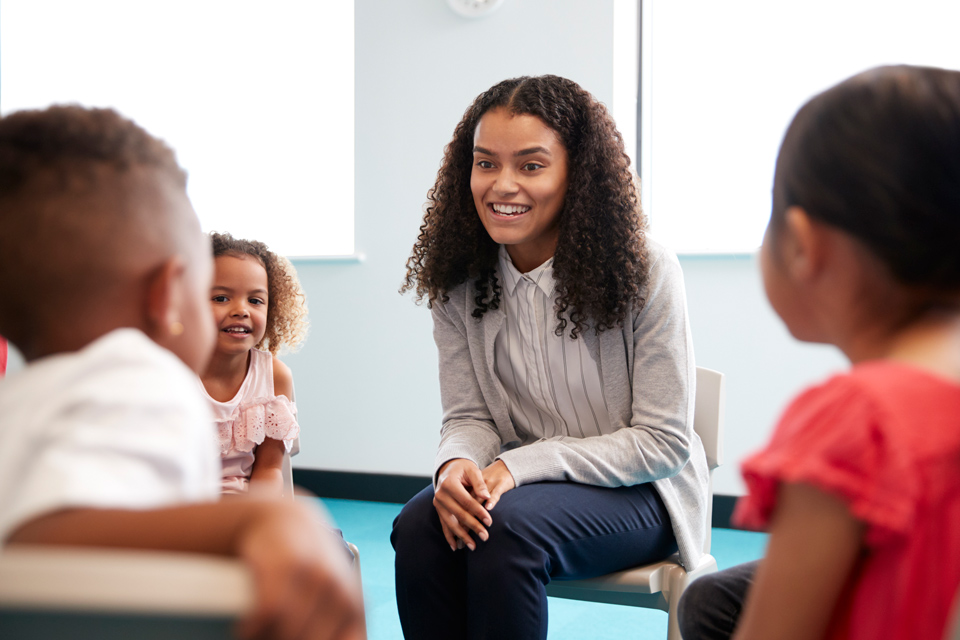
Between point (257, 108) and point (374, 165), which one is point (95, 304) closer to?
point (374, 165)

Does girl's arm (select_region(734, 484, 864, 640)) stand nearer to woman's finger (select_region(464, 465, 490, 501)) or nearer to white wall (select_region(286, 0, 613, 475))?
woman's finger (select_region(464, 465, 490, 501))

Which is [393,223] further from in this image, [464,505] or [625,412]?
[464,505]

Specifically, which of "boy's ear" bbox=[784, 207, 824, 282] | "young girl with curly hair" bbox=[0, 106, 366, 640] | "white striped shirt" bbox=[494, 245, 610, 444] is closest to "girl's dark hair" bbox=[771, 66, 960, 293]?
"boy's ear" bbox=[784, 207, 824, 282]

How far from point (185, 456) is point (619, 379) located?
3.57 ft

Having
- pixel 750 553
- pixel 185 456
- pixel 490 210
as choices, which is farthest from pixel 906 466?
pixel 750 553

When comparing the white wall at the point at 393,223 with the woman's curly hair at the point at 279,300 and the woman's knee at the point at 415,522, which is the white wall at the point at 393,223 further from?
the woman's knee at the point at 415,522

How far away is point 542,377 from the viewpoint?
155 cm

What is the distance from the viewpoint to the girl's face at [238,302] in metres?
1.72

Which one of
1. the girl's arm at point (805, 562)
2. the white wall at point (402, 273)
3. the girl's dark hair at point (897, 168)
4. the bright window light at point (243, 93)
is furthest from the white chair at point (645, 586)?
the bright window light at point (243, 93)

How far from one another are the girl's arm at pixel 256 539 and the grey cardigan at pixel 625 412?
3.13 feet

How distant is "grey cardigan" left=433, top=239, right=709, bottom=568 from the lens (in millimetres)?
1384

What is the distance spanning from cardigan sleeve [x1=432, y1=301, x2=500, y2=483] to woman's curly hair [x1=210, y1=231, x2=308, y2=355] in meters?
0.47

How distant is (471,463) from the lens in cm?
140

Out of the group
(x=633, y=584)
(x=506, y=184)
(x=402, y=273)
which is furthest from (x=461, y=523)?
(x=402, y=273)
